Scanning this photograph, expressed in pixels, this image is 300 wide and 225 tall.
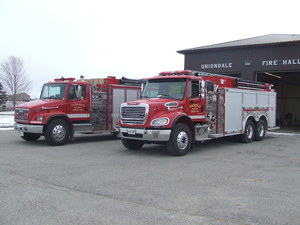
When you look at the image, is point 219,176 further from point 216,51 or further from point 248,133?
point 216,51

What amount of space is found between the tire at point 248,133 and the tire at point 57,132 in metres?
7.27

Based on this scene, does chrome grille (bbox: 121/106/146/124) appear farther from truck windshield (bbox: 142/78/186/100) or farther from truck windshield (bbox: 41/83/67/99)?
truck windshield (bbox: 41/83/67/99)

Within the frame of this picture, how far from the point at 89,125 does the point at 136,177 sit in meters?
7.03

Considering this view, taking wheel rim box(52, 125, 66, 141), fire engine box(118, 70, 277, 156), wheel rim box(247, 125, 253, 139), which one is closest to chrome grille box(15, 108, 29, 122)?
wheel rim box(52, 125, 66, 141)

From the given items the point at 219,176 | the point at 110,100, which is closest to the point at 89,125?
the point at 110,100

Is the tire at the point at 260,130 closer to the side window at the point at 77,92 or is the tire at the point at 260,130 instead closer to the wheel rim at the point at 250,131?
the wheel rim at the point at 250,131

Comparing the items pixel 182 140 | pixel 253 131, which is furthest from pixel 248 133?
pixel 182 140

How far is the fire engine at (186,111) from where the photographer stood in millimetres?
10570

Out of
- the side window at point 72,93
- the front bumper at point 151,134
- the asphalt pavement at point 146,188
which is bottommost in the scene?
the asphalt pavement at point 146,188

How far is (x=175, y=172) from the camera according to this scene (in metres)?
8.37

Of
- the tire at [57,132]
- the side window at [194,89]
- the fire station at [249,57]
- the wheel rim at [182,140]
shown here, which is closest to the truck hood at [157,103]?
the side window at [194,89]

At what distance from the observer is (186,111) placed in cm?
1122

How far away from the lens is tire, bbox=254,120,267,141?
15276mm

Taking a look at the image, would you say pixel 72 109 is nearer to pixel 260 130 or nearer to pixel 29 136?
pixel 29 136
